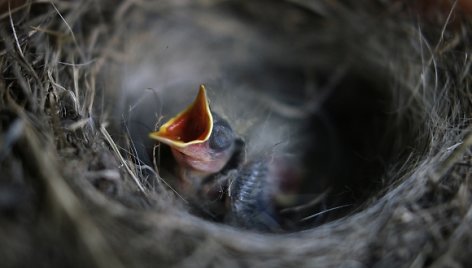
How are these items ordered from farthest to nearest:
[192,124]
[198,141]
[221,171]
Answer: [221,171]
[192,124]
[198,141]

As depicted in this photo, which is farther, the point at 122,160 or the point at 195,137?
the point at 195,137

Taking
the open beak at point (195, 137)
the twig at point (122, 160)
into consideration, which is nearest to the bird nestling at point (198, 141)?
the open beak at point (195, 137)

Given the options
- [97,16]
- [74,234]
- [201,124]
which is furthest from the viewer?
[97,16]

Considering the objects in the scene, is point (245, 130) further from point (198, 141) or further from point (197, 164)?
point (198, 141)

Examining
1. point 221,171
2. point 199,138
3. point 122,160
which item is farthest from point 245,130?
point 122,160

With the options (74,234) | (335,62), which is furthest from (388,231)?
(335,62)

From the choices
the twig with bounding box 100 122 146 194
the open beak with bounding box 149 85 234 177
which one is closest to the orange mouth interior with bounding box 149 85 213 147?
the open beak with bounding box 149 85 234 177

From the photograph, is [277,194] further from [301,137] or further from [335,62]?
[335,62]
